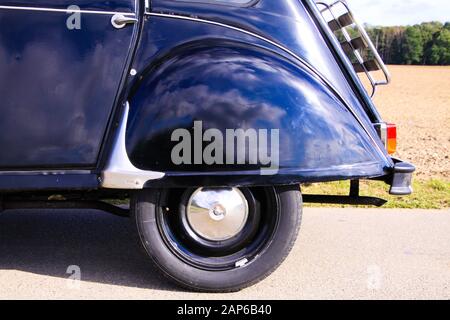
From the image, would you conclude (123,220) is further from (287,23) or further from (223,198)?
(287,23)

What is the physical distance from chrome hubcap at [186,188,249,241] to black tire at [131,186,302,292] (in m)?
0.10

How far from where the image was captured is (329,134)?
9.87 feet

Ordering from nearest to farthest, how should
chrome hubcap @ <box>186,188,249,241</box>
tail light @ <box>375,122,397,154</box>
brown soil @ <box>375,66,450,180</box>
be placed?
chrome hubcap @ <box>186,188,249,241</box> < tail light @ <box>375,122,397,154</box> < brown soil @ <box>375,66,450,180</box>

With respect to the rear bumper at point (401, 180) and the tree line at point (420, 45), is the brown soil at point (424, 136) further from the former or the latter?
the tree line at point (420, 45)

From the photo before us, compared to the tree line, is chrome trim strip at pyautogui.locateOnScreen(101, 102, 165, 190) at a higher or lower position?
lower

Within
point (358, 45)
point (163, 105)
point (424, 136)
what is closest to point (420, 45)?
point (424, 136)

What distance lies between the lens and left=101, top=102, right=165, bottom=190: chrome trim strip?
2.92 meters

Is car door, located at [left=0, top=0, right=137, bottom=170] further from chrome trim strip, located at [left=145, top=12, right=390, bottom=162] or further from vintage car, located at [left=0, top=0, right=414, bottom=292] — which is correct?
chrome trim strip, located at [left=145, top=12, right=390, bottom=162]

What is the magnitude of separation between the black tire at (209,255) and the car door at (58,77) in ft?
1.41

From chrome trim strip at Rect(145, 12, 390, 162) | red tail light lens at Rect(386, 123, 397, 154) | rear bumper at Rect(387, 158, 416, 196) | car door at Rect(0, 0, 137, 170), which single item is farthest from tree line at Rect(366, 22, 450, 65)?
car door at Rect(0, 0, 137, 170)

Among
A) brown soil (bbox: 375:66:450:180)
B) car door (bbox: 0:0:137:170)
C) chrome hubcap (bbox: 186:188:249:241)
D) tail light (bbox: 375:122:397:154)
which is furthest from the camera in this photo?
brown soil (bbox: 375:66:450:180)

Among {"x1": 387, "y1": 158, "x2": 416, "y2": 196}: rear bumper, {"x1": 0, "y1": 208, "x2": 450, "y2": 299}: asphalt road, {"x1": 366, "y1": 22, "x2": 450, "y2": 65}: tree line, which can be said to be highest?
{"x1": 366, "y1": 22, "x2": 450, "y2": 65}: tree line

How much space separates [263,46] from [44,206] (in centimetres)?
158

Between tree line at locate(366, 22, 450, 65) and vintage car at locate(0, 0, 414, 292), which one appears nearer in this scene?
vintage car at locate(0, 0, 414, 292)
